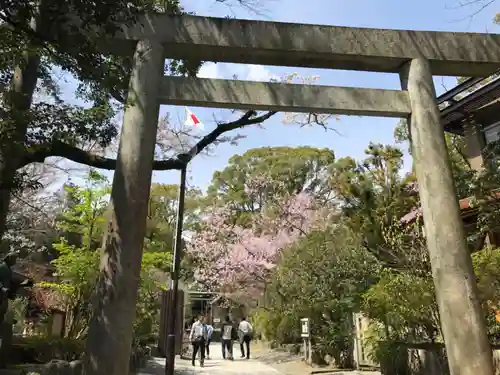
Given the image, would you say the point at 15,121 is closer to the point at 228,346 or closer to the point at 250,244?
the point at 228,346

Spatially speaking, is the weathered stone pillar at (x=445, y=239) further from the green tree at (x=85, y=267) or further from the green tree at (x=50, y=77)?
the green tree at (x=85, y=267)

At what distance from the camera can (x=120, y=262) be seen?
16.9ft

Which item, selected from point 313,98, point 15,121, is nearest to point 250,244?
point 313,98

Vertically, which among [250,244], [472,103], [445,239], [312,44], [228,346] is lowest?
[228,346]

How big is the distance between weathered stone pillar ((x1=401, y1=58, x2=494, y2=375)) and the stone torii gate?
1cm

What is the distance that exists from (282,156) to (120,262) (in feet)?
77.5

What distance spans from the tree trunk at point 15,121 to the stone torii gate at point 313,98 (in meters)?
1.22

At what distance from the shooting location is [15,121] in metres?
5.07

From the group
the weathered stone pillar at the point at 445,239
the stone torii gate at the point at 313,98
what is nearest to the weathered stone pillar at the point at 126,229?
the stone torii gate at the point at 313,98

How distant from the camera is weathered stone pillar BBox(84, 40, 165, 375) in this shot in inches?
193

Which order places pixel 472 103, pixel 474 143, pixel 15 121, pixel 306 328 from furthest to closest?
pixel 474 143, pixel 472 103, pixel 306 328, pixel 15 121

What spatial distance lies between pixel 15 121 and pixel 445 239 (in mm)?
5634

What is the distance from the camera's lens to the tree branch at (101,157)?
22.2 ft

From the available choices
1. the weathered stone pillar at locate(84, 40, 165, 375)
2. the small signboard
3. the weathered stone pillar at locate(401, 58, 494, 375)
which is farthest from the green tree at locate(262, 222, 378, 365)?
the weathered stone pillar at locate(84, 40, 165, 375)
